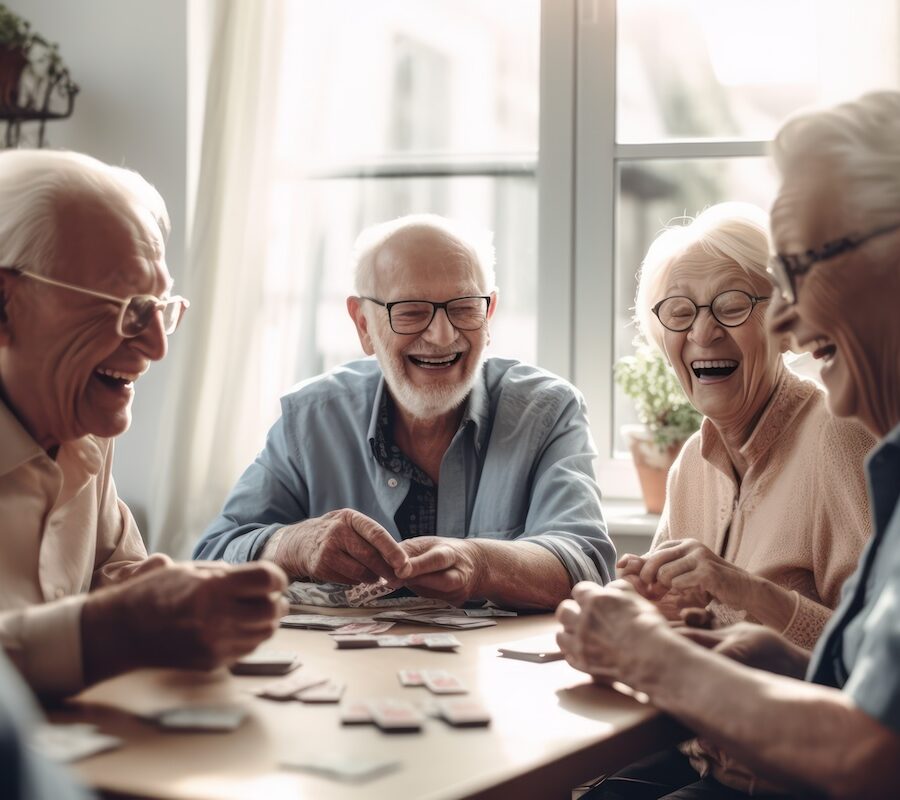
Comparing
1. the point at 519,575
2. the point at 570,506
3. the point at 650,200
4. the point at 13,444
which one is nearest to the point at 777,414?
the point at 570,506

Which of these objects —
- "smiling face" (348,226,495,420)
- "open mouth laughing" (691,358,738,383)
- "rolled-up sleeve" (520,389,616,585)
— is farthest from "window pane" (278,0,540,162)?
"open mouth laughing" (691,358,738,383)

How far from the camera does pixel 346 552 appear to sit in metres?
2.12

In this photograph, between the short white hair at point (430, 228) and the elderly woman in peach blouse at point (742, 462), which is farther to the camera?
the short white hair at point (430, 228)

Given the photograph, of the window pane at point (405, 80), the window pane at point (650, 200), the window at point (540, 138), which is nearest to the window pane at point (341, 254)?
the window at point (540, 138)

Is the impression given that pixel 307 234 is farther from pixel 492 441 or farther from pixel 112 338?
pixel 112 338

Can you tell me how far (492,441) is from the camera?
2590 millimetres

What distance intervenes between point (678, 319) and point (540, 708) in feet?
3.57

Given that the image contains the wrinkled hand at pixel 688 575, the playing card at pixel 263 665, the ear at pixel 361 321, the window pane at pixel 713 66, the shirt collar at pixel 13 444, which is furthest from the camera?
the window pane at pixel 713 66

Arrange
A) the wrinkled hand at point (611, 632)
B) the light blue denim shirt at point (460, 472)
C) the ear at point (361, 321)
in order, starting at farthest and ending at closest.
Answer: the ear at point (361, 321), the light blue denim shirt at point (460, 472), the wrinkled hand at point (611, 632)

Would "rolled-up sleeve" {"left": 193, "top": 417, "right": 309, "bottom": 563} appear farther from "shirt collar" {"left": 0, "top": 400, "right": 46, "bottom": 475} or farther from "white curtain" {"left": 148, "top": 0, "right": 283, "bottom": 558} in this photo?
"white curtain" {"left": 148, "top": 0, "right": 283, "bottom": 558}

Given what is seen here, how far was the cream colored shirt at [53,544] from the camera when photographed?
1.39 metres

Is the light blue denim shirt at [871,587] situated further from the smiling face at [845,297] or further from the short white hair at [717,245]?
the short white hair at [717,245]

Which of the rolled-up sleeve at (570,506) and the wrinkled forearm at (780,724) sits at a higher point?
the rolled-up sleeve at (570,506)

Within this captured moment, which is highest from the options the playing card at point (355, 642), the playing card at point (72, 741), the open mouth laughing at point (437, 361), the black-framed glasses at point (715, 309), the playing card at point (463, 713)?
the black-framed glasses at point (715, 309)
